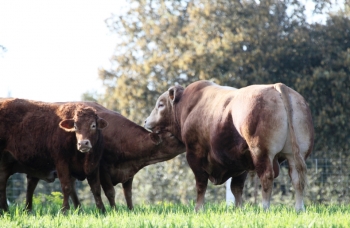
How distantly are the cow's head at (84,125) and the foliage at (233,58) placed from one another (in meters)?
9.93

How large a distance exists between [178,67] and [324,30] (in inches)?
181

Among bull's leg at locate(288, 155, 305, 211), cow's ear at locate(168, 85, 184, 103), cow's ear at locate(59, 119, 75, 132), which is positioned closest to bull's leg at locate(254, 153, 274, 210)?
bull's leg at locate(288, 155, 305, 211)

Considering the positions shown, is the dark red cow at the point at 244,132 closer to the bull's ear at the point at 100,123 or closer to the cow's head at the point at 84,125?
the bull's ear at the point at 100,123

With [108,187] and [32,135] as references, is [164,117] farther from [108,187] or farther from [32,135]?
[32,135]

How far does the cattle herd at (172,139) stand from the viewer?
8.39m

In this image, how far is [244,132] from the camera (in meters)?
8.51

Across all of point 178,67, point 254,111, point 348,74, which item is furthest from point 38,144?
point 348,74

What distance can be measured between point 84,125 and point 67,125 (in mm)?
237

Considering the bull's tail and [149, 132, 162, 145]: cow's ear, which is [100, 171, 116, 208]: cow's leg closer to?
[149, 132, 162, 145]: cow's ear

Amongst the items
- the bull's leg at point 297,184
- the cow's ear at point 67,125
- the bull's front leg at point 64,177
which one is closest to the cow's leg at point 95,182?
the bull's front leg at point 64,177

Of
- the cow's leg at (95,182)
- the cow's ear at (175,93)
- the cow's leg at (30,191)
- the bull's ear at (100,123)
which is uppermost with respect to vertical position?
the cow's ear at (175,93)

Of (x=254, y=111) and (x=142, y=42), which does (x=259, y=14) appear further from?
(x=254, y=111)

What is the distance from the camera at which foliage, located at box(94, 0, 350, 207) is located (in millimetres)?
19609

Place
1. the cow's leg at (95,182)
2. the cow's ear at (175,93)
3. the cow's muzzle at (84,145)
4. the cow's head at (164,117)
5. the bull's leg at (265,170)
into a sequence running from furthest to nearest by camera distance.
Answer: the cow's head at (164,117) → the cow's ear at (175,93) → the cow's leg at (95,182) → the cow's muzzle at (84,145) → the bull's leg at (265,170)
